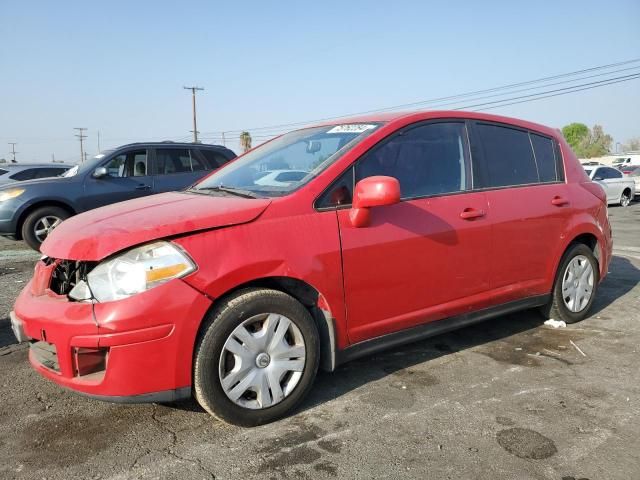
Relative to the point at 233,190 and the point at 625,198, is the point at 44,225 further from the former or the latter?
the point at 625,198

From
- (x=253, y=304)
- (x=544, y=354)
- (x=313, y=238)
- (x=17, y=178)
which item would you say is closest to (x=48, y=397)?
(x=253, y=304)

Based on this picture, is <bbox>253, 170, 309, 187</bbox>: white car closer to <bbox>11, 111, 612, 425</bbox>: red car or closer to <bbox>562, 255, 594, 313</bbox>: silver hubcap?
<bbox>11, 111, 612, 425</bbox>: red car

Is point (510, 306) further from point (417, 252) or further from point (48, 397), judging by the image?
point (48, 397)

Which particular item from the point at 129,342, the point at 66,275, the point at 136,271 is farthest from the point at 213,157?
the point at 129,342

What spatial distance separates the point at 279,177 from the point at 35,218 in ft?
20.6

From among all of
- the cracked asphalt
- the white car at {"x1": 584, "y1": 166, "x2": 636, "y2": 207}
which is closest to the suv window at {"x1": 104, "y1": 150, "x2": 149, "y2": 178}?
the cracked asphalt

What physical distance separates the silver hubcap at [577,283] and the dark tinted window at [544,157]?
0.73 metres

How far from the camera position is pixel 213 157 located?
9008 mm

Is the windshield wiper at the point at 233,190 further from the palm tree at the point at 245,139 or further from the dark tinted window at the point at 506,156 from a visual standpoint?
the palm tree at the point at 245,139

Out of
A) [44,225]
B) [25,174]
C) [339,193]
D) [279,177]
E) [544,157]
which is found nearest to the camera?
[339,193]

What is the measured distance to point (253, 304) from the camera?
2611mm

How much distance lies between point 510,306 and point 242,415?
7.30 feet

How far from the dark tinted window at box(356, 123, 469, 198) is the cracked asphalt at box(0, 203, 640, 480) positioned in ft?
4.04

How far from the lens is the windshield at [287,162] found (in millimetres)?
3104
